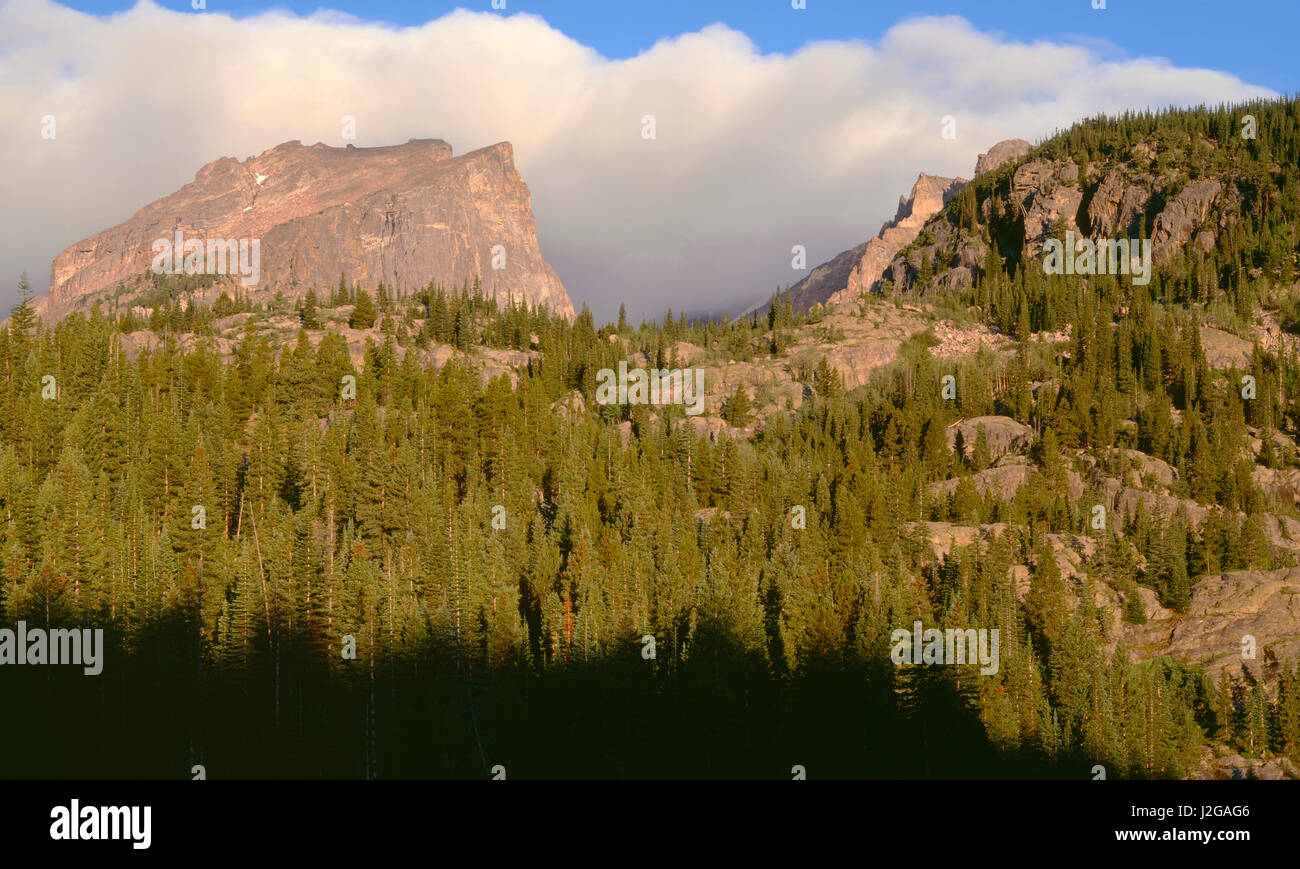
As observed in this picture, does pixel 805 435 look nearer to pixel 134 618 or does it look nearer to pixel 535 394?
pixel 535 394

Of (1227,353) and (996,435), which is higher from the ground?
(1227,353)

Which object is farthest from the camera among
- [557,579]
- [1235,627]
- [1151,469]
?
[1151,469]

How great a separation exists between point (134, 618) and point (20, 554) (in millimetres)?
10179

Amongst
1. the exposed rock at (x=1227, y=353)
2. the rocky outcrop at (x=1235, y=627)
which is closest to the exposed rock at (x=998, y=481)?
the rocky outcrop at (x=1235, y=627)

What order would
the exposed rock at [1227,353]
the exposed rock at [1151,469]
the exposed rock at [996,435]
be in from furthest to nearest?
1. the exposed rock at [1227,353]
2. the exposed rock at [996,435]
3. the exposed rock at [1151,469]

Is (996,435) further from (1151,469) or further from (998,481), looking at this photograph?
(1151,469)

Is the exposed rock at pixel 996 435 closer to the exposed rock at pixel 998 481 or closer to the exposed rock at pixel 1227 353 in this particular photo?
the exposed rock at pixel 998 481

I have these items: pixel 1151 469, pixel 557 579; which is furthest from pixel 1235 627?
pixel 557 579

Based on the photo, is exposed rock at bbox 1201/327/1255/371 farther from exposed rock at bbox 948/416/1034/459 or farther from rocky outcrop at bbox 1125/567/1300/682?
rocky outcrop at bbox 1125/567/1300/682

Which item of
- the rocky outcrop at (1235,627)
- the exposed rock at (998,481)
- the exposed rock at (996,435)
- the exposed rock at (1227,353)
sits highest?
the exposed rock at (1227,353)

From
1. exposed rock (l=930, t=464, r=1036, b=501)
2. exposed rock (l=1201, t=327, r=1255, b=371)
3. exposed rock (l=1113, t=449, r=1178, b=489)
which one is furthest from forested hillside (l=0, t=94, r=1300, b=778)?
exposed rock (l=1201, t=327, r=1255, b=371)

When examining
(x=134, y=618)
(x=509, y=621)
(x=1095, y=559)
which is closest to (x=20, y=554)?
(x=134, y=618)

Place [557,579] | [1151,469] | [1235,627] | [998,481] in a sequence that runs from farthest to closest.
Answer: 1. [1151,469]
2. [998,481]
3. [1235,627]
4. [557,579]
